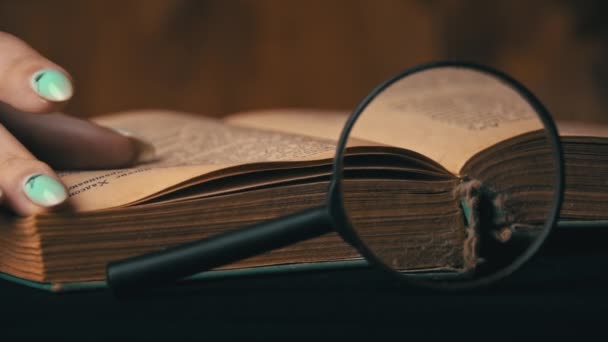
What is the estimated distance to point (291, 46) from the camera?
7.46 ft

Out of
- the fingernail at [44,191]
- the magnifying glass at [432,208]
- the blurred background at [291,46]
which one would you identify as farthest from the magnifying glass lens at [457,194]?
the blurred background at [291,46]

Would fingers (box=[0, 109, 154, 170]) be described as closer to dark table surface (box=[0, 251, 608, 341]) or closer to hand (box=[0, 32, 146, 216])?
hand (box=[0, 32, 146, 216])

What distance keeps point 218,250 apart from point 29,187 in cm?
20

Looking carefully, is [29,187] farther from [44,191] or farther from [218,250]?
[218,250]

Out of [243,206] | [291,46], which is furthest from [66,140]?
[291,46]

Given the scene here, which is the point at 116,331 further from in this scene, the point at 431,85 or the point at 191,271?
the point at 431,85

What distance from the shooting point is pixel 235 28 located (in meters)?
Answer: 2.25

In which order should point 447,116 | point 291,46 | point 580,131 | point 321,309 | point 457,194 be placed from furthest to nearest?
point 291,46, point 447,116, point 580,131, point 457,194, point 321,309

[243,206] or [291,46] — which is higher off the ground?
[291,46]

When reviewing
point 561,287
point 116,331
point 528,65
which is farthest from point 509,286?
point 528,65

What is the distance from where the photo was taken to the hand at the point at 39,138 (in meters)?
0.76

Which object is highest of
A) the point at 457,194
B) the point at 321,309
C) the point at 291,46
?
the point at 291,46

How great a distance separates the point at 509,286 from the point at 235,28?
5.30 feet

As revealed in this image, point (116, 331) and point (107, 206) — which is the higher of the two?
point (107, 206)
